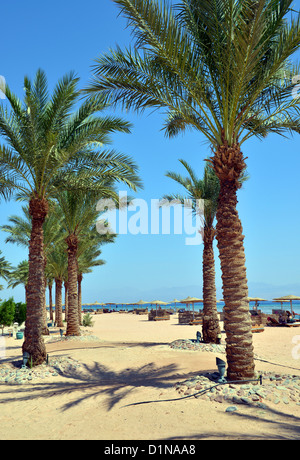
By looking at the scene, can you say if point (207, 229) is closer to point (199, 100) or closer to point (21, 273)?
point (199, 100)

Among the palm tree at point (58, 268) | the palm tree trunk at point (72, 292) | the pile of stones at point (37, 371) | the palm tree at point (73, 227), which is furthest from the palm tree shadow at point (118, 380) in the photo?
the palm tree at point (58, 268)

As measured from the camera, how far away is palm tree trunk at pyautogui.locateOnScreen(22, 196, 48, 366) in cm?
984

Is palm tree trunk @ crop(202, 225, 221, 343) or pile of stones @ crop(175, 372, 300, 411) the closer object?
pile of stones @ crop(175, 372, 300, 411)

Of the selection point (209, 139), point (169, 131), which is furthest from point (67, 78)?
point (209, 139)

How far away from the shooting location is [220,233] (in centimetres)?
754

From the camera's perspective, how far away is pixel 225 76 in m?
7.52

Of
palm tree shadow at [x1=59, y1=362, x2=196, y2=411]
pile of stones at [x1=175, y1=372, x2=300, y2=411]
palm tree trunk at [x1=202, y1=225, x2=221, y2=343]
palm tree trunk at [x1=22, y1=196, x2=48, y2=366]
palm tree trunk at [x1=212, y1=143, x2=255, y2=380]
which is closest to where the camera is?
pile of stones at [x1=175, y1=372, x2=300, y2=411]

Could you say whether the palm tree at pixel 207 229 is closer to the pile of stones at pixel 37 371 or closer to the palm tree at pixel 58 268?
the pile of stones at pixel 37 371

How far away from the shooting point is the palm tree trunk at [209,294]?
13.9 m

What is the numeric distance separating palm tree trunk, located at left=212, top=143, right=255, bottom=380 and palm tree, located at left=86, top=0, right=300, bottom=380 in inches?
0.8

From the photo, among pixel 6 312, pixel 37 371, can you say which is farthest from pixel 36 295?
pixel 6 312

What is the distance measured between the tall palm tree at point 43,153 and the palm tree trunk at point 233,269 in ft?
15.8

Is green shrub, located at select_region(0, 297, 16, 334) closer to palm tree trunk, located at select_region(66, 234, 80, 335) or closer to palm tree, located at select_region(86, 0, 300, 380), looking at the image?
palm tree trunk, located at select_region(66, 234, 80, 335)

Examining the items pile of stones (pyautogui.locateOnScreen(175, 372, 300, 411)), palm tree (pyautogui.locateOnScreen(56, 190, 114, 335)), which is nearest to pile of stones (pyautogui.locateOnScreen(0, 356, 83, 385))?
pile of stones (pyautogui.locateOnScreen(175, 372, 300, 411))
